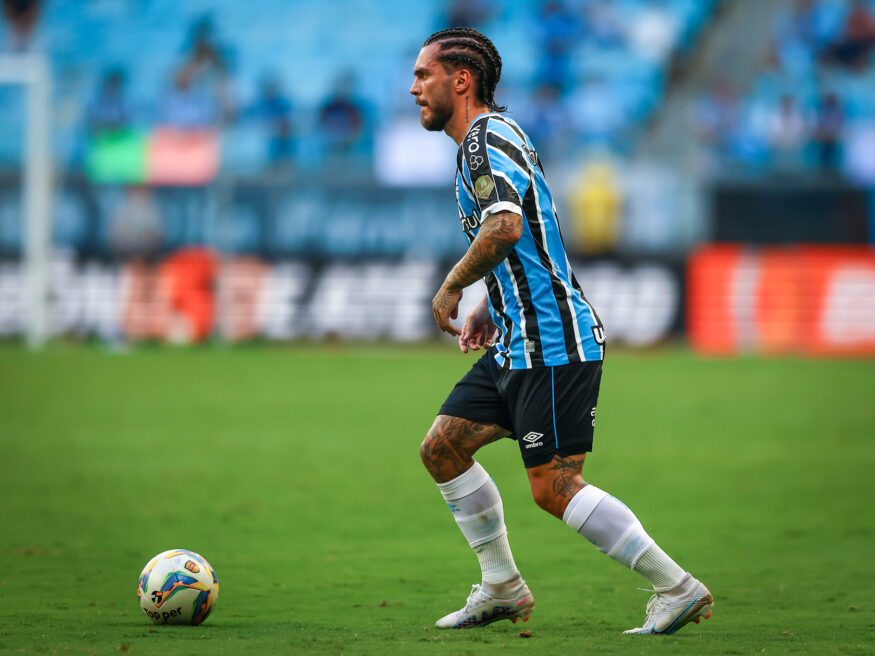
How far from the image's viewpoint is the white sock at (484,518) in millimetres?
5078

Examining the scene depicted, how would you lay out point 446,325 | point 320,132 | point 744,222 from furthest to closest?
point 320,132, point 744,222, point 446,325

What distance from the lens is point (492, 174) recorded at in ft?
15.1

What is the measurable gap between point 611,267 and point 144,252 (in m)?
8.17

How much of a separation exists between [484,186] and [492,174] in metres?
0.06

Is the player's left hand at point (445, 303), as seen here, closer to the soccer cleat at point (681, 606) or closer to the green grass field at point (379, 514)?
the green grass field at point (379, 514)

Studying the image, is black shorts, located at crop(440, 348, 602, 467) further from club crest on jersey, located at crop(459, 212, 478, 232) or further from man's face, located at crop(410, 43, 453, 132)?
man's face, located at crop(410, 43, 453, 132)

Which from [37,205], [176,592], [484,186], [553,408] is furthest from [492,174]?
[37,205]

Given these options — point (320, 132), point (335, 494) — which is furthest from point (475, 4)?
point (335, 494)

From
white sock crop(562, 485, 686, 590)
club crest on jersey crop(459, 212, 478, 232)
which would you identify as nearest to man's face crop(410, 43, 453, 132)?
Answer: club crest on jersey crop(459, 212, 478, 232)

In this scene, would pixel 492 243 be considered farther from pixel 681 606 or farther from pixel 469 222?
pixel 681 606

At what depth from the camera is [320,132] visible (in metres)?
24.1

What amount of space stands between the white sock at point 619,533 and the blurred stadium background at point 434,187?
1654 centimetres

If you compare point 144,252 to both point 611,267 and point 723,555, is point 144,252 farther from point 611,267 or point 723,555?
point 723,555

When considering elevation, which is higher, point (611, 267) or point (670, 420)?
point (611, 267)
